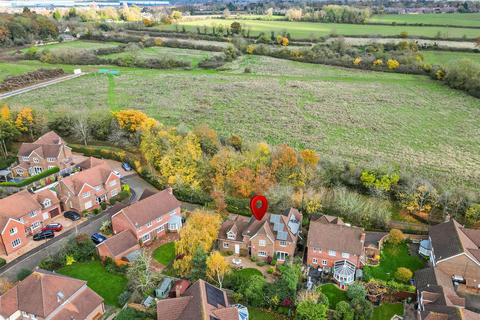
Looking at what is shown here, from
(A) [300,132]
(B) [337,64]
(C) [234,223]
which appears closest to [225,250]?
(C) [234,223]

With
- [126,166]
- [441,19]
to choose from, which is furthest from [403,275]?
[441,19]

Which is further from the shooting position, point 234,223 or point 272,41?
point 272,41

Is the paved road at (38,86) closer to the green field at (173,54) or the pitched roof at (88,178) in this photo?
the green field at (173,54)

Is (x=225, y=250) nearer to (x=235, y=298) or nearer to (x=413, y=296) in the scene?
(x=235, y=298)

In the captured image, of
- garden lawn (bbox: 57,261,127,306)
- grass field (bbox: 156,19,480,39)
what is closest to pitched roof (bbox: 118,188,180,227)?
garden lawn (bbox: 57,261,127,306)

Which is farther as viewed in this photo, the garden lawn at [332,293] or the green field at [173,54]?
the green field at [173,54]

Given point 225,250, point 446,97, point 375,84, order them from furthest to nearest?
point 375,84 < point 446,97 < point 225,250

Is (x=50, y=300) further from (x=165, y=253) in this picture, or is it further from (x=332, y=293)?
(x=332, y=293)

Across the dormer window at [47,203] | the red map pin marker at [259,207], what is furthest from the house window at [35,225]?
the red map pin marker at [259,207]
